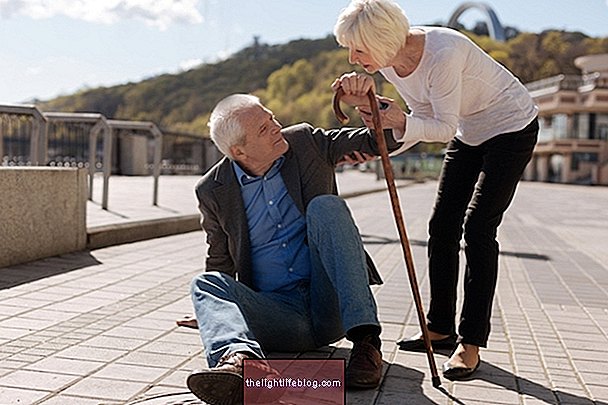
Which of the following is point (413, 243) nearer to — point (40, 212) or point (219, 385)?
point (40, 212)

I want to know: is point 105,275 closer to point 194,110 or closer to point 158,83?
point 194,110

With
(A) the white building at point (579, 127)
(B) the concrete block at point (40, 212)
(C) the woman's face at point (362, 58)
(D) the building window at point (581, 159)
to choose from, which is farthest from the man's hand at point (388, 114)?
(D) the building window at point (581, 159)

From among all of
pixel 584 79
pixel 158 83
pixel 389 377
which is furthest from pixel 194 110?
pixel 389 377

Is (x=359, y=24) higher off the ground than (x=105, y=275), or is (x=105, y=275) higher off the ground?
(x=359, y=24)

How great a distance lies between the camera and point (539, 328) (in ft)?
16.1

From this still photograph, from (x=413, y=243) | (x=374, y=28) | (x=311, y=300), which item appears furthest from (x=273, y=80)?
(x=374, y=28)

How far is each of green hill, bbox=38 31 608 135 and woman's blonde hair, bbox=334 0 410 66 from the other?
76.6 meters

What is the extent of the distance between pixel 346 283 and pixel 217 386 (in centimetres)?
83

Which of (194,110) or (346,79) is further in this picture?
Result: (194,110)

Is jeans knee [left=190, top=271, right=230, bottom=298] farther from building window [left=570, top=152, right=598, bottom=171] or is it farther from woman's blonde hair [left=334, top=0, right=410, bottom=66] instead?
building window [left=570, top=152, right=598, bottom=171]

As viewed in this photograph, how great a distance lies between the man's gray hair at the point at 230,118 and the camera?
11.7ft

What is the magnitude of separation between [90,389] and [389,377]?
115 cm

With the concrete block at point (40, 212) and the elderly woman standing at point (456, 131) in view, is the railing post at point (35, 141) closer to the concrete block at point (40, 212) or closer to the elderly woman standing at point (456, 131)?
the concrete block at point (40, 212)

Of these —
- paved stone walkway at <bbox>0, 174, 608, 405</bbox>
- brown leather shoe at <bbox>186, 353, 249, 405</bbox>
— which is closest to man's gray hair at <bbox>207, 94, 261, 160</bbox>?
paved stone walkway at <bbox>0, 174, 608, 405</bbox>
